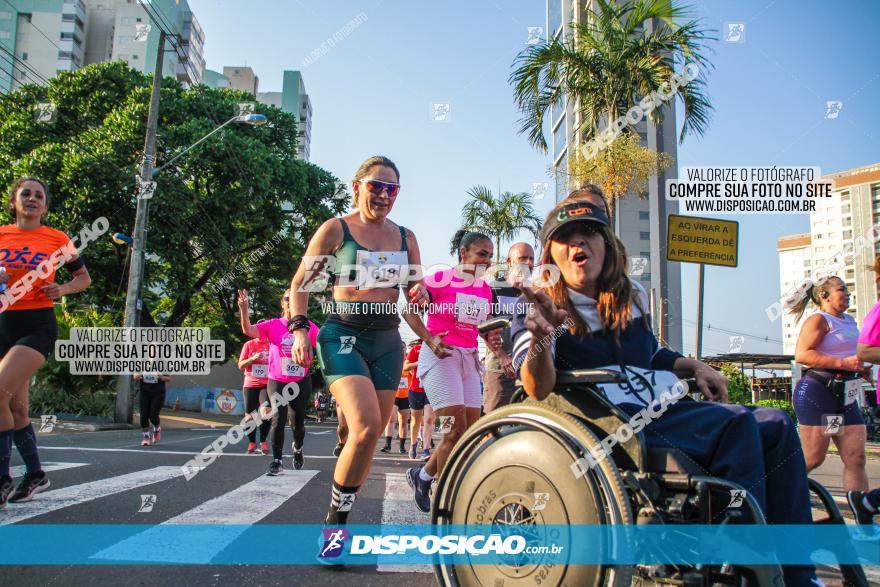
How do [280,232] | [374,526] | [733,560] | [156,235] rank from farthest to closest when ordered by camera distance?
[280,232] → [156,235] → [374,526] → [733,560]

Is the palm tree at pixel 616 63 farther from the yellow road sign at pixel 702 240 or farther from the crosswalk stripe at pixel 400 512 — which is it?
the crosswalk stripe at pixel 400 512

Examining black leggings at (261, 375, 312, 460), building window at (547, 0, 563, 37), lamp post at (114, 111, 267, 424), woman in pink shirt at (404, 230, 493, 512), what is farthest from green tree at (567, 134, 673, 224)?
building window at (547, 0, 563, 37)

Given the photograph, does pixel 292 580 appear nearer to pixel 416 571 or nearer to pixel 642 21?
pixel 416 571

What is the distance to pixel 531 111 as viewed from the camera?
11.9 metres

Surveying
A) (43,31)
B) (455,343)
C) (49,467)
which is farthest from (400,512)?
(43,31)

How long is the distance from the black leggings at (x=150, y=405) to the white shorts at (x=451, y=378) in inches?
316

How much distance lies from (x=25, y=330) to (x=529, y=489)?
3931 mm

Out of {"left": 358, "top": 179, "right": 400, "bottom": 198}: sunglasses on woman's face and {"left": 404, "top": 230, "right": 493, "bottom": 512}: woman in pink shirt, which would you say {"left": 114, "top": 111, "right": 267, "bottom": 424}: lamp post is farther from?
{"left": 358, "top": 179, "right": 400, "bottom": 198}: sunglasses on woman's face

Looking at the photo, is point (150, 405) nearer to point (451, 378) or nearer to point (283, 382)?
point (283, 382)

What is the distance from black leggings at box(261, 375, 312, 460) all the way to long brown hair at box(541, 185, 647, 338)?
5.00 m

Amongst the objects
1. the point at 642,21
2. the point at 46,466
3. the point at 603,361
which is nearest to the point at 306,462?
the point at 46,466

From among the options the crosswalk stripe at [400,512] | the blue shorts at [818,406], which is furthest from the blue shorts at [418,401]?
the blue shorts at [818,406]

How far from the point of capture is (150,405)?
11.4 meters

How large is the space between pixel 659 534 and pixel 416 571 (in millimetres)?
1635
